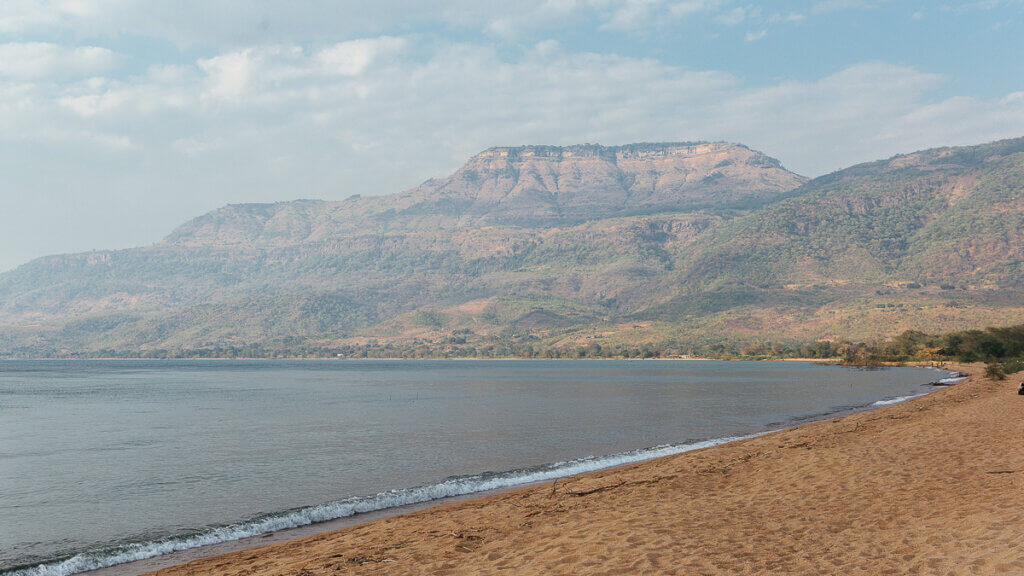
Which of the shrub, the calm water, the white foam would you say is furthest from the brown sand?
the shrub

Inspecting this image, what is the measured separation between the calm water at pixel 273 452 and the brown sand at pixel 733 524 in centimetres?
540

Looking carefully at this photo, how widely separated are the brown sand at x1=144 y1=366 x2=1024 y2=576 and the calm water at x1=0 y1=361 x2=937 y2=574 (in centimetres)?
540

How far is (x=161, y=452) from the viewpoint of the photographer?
42844 mm

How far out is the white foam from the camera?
19641mm

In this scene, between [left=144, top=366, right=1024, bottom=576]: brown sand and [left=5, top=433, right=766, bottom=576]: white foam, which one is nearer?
[left=144, top=366, right=1024, bottom=576]: brown sand

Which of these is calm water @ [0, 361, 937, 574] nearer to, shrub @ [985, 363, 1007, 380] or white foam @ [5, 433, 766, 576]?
white foam @ [5, 433, 766, 576]

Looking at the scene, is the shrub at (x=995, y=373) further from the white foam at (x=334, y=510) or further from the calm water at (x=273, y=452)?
the white foam at (x=334, y=510)

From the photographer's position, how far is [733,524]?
56.6 ft

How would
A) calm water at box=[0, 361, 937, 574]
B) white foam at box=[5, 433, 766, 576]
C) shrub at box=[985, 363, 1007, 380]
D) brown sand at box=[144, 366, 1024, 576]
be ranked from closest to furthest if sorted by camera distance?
brown sand at box=[144, 366, 1024, 576]
white foam at box=[5, 433, 766, 576]
calm water at box=[0, 361, 937, 574]
shrub at box=[985, 363, 1007, 380]

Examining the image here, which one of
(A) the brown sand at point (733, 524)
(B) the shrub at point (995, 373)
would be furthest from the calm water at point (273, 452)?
(B) the shrub at point (995, 373)

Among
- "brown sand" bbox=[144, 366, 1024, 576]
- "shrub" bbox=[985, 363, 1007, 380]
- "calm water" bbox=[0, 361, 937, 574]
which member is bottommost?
"shrub" bbox=[985, 363, 1007, 380]

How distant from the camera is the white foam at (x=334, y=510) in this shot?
64.4ft

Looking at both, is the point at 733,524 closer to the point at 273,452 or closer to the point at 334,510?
the point at 334,510

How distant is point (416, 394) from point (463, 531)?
3274 inches
